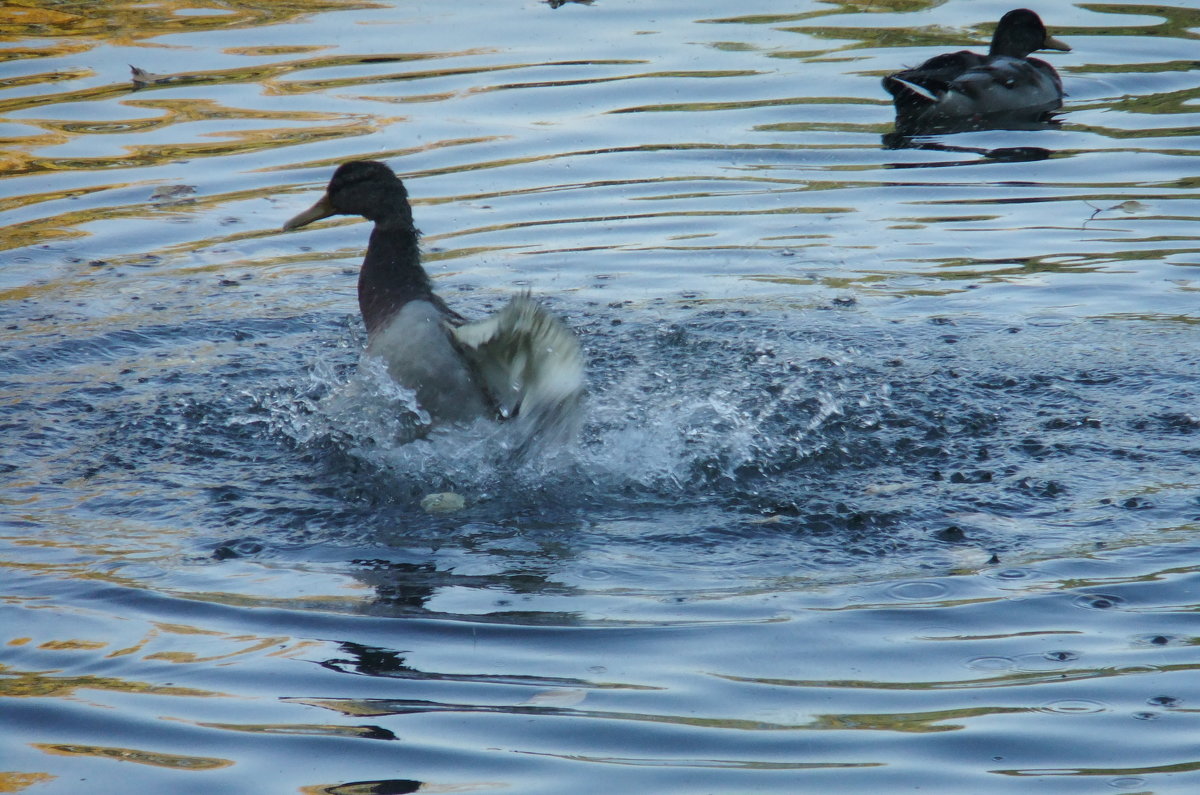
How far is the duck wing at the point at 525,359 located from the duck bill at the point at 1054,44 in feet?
25.8

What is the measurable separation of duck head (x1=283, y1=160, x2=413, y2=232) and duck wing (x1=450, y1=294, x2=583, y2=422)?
27.7 inches

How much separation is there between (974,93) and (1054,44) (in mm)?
1500

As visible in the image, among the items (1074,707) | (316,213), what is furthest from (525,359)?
(1074,707)

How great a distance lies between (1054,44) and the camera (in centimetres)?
1223

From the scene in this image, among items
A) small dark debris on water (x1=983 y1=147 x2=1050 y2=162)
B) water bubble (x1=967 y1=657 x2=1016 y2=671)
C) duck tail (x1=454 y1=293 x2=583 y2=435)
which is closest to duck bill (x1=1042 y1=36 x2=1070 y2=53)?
small dark debris on water (x1=983 y1=147 x2=1050 y2=162)

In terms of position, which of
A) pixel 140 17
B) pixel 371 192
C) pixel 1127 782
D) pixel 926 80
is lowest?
pixel 1127 782

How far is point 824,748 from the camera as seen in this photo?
370 centimetres

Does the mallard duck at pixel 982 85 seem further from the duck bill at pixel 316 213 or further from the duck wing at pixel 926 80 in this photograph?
the duck bill at pixel 316 213

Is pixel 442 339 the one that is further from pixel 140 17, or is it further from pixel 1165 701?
pixel 140 17

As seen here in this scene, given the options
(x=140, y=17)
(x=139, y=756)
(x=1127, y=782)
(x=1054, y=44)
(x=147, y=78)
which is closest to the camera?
(x=1127, y=782)

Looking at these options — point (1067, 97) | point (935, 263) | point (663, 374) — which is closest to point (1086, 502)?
point (663, 374)

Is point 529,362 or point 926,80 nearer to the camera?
point 529,362

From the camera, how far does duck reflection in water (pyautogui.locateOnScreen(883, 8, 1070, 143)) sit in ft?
36.2

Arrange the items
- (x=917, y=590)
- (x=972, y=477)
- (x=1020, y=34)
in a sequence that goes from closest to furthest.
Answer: (x=917, y=590) < (x=972, y=477) < (x=1020, y=34)
